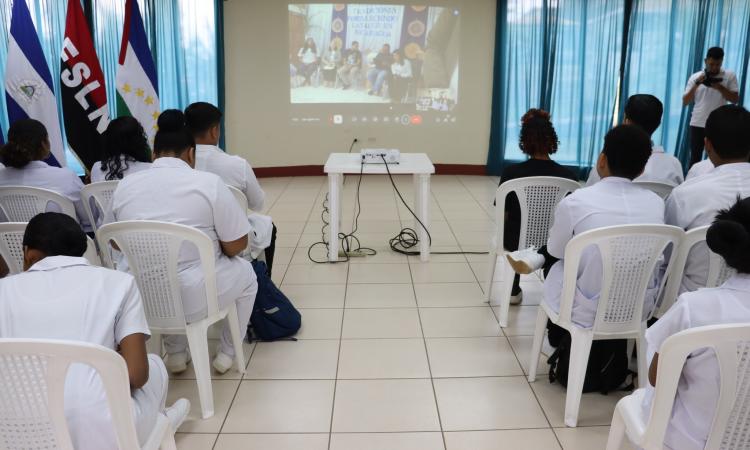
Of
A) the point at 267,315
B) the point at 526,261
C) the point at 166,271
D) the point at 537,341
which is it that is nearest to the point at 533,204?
the point at 526,261

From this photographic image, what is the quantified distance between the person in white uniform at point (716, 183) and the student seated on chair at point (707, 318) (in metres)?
0.79

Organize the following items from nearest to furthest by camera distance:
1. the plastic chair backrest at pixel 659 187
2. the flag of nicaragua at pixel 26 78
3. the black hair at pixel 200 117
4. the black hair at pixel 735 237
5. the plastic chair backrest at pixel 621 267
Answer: the black hair at pixel 735 237 → the plastic chair backrest at pixel 621 267 → the plastic chair backrest at pixel 659 187 → the black hair at pixel 200 117 → the flag of nicaragua at pixel 26 78

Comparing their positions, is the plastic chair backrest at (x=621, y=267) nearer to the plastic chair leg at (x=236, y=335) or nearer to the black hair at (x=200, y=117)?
the plastic chair leg at (x=236, y=335)

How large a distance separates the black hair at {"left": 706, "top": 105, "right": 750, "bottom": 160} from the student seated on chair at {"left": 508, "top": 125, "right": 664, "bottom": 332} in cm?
28

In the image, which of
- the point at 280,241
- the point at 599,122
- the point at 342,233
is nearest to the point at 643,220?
the point at 342,233

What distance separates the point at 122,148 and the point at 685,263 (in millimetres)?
2668

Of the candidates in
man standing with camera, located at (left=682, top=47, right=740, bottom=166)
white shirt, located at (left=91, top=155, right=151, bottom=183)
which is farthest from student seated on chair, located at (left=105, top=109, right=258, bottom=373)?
man standing with camera, located at (left=682, top=47, right=740, bottom=166)

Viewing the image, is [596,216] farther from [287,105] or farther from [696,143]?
[287,105]

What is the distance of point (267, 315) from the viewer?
2.94m

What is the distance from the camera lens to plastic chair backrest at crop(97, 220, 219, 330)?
2.09 meters

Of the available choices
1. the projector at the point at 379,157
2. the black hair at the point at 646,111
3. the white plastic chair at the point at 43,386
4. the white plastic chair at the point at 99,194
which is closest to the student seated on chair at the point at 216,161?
the white plastic chair at the point at 99,194

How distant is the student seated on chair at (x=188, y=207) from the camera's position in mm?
2211

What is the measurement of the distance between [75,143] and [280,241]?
67.6 inches

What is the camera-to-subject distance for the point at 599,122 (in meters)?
7.24
